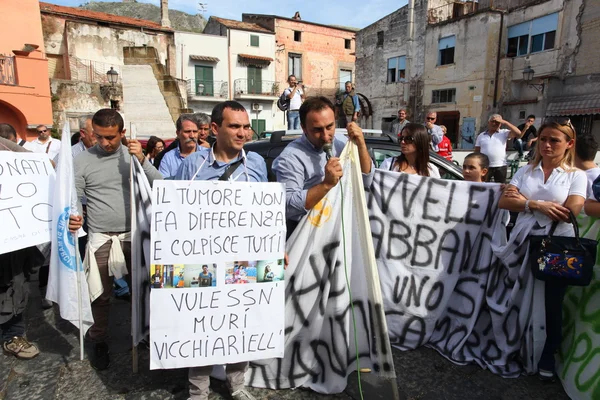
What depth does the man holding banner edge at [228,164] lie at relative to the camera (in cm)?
248

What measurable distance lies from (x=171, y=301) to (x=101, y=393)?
3.63 ft

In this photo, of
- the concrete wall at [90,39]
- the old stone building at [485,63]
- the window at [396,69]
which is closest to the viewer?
the old stone building at [485,63]

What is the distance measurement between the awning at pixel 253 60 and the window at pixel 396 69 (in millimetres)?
9812

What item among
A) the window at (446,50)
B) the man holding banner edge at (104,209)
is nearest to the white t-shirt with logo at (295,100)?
the man holding banner edge at (104,209)

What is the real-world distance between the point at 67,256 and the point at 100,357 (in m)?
0.84

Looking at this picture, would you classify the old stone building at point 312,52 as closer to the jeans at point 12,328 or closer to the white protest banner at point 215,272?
the jeans at point 12,328

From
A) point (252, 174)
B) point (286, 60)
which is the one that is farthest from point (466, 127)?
point (252, 174)

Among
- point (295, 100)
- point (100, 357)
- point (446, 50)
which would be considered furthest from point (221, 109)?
point (446, 50)

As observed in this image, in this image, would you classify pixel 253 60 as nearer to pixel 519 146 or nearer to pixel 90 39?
pixel 90 39

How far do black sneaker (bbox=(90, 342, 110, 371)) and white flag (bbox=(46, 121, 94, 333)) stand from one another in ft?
0.98

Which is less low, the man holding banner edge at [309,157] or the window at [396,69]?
the window at [396,69]

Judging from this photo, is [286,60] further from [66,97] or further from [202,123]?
[202,123]

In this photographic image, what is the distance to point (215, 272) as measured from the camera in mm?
2377

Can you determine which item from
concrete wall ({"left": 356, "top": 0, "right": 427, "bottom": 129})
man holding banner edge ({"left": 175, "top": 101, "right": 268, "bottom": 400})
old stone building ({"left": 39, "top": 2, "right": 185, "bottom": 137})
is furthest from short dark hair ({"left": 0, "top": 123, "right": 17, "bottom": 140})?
→ concrete wall ({"left": 356, "top": 0, "right": 427, "bottom": 129})
